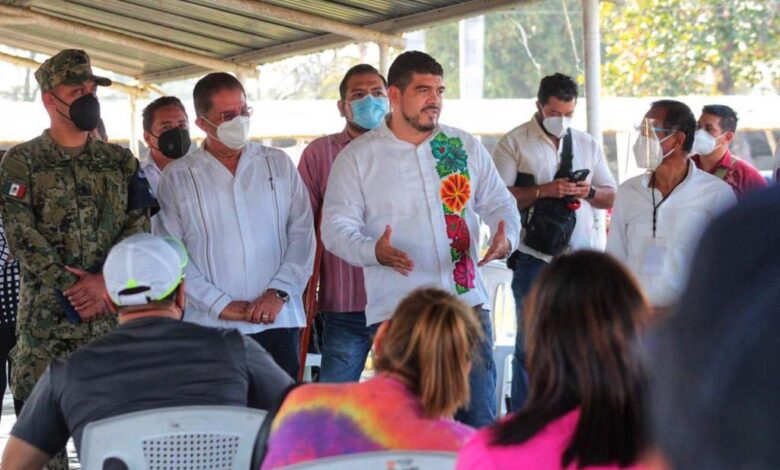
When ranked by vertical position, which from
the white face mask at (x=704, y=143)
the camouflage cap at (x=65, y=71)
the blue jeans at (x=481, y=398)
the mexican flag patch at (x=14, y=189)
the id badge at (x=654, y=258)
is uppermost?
the camouflage cap at (x=65, y=71)

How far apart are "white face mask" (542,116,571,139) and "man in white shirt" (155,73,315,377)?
182cm

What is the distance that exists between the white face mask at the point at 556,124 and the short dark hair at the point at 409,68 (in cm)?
164

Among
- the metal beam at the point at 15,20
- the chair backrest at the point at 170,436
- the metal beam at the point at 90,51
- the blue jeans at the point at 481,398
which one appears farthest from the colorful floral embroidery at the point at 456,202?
the metal beam at the point at 90,51

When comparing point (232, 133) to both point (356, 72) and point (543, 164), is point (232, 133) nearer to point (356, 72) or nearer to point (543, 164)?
point (356, 72)

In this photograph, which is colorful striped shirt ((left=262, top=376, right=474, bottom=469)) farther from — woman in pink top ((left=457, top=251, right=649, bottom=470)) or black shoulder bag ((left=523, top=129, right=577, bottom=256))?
black shoulder bag ((left=523, top=129, right=577, bottom=256))

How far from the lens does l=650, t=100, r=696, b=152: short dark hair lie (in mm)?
5969

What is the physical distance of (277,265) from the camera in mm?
5359

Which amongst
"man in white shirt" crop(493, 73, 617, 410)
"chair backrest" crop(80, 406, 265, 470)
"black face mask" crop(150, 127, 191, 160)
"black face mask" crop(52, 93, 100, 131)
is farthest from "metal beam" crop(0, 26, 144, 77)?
"chair backrest" crop(80, 406, 265, 470)

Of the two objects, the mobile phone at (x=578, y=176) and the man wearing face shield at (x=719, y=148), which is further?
the man wearing face shield at (x=719, y=148)

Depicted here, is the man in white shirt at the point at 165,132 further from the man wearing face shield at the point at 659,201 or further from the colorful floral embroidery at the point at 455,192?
the man wearing face shield at the point at 659,201

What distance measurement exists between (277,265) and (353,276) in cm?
61

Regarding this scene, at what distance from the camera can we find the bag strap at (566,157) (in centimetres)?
673

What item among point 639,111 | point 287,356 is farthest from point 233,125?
point 639,111

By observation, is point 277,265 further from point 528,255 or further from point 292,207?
point 528,255
